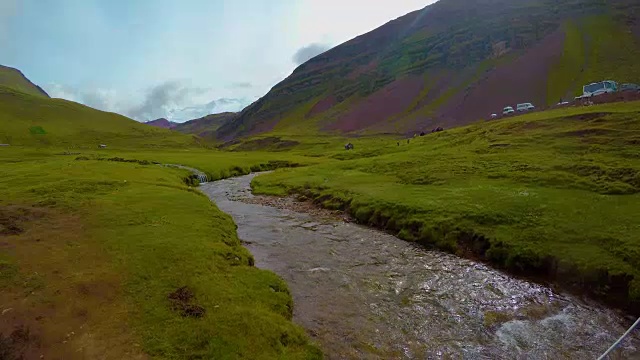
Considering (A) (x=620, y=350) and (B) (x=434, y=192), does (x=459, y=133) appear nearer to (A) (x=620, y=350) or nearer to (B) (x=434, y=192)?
(B) (x=434, y=192)

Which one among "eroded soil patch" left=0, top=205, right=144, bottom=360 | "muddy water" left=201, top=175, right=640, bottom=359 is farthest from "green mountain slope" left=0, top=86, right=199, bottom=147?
"muddy water" left=201, top=175, right=640, bottom=359

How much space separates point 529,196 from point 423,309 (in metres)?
18.9

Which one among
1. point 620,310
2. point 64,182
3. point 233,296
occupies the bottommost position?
point 620,310

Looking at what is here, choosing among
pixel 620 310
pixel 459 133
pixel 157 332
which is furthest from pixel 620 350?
pixel 459 133

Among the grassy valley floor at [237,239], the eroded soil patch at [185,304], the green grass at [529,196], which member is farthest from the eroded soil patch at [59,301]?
the green grass at [529,196]

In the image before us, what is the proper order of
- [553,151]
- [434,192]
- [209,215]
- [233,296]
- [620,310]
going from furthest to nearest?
[553,151] < [434,192] < [209,215] < [620,310] < [233,296]

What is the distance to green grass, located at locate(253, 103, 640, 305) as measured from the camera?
22375mm

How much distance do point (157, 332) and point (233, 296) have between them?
12.3 ft

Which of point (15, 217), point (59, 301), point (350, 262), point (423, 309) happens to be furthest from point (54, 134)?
point (423, 309)

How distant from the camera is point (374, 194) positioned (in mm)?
40656

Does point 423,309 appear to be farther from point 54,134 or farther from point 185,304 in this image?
point 54,134

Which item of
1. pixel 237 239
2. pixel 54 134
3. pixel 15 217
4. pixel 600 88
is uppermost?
pixel 600 88

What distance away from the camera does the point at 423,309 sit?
18.6 m

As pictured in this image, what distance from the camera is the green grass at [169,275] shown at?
45.0 feet
